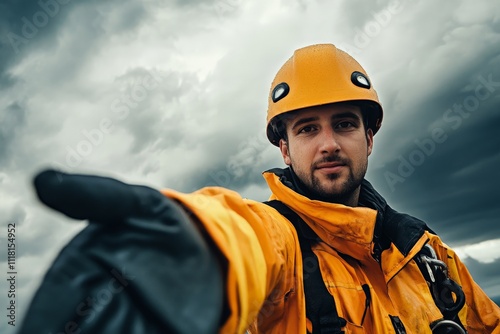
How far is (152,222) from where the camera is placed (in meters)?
0.90

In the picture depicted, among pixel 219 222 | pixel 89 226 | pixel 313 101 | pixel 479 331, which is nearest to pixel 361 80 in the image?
pixel 313 101

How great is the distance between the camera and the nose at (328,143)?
279cm

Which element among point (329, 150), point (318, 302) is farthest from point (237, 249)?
point (329, 150)

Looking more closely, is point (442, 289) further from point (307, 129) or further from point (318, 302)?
point (307, 129)

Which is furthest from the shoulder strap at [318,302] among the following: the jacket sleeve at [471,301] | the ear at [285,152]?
the jacket sleeve at [471,301]

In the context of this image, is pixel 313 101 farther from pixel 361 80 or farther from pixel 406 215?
pixel 406 215

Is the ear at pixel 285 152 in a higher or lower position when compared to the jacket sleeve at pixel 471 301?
higher

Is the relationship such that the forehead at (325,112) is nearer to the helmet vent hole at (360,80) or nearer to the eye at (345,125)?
the eye at (345,125)

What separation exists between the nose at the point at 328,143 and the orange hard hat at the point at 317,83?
10.6 inches

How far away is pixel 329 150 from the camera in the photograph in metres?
2.80

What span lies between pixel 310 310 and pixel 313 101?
5.09ft

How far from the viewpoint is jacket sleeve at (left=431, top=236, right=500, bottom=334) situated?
128 inches

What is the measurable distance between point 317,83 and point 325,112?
249 millimetres

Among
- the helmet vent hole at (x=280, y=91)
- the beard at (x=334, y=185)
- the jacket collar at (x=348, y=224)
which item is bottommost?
the jacket collar at (x=348, y=224)
